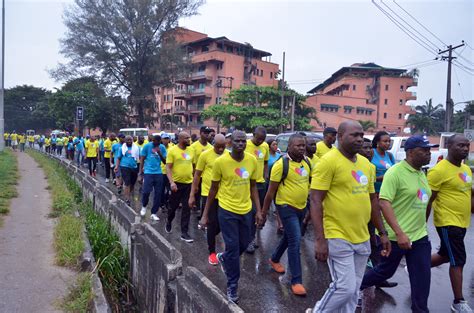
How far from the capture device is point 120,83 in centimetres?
4069

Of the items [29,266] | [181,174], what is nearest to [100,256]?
[29,266]

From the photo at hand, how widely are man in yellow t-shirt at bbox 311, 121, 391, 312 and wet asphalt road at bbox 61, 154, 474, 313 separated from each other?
1238 millimetres

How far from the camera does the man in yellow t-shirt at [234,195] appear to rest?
4434mm

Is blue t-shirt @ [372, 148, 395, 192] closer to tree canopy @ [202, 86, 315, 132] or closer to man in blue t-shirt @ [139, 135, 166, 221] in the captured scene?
man in blue t-shirt @ [139, 135, 166, 221]

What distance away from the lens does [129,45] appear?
38.9 metres

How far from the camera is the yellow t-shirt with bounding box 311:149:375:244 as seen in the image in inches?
130

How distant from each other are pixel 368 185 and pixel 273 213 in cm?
634

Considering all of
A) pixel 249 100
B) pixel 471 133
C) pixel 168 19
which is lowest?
pixel 471 133

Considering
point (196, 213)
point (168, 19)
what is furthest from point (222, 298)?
point (168, 19)

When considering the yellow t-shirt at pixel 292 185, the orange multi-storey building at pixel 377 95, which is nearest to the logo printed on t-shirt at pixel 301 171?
the yellow t-shirt at pixel 292 185

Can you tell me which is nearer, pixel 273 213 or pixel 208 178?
pixel 208 178

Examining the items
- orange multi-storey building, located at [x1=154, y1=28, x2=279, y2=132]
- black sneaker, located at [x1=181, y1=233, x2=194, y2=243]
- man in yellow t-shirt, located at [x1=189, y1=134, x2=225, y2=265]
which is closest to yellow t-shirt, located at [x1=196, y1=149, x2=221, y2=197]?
man in yellow t-shirt, located at [x1=189, y1=134, x2=225, y2=265]

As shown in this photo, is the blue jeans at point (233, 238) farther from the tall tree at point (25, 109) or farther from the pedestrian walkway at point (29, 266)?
the tall tree at point (25, 109)

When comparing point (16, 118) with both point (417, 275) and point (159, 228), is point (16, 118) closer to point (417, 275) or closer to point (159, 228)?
point (159, 228)
